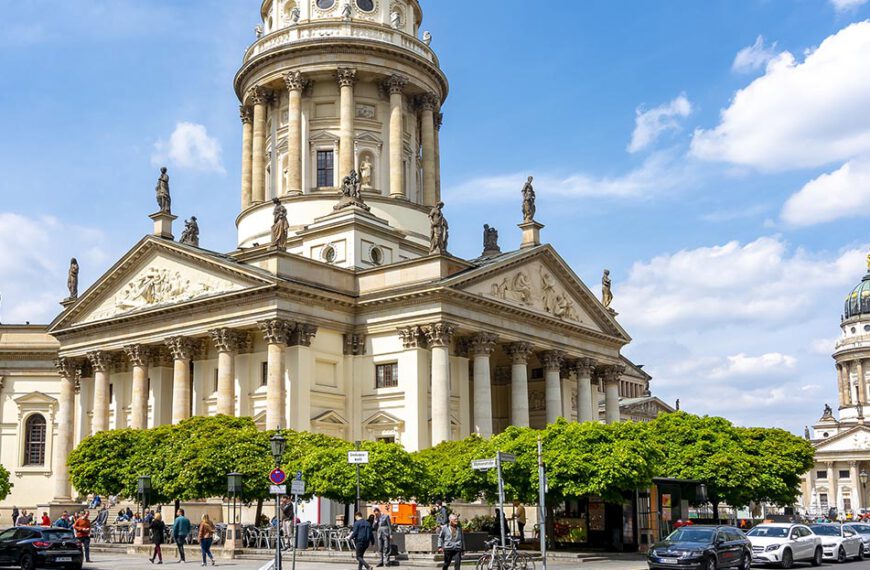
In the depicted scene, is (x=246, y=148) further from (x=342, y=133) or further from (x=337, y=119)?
(x=342, y=133)

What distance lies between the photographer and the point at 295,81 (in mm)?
70250

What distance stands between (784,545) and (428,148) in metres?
43.4

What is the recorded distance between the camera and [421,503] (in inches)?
1797

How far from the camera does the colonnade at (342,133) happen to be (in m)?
68.9

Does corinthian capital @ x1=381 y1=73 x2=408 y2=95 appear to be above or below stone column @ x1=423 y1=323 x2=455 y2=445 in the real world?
above

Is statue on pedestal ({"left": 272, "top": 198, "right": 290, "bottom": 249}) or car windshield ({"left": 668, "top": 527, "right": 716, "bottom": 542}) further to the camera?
statue on pedestal ({"left": 272, "top": 198, "right": 290, "bottom": 249})

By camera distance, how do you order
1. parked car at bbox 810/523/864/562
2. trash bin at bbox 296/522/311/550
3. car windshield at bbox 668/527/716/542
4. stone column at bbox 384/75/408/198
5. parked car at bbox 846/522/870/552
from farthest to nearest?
stone column at bbox 384/75/408/198 < parked car at bbox 846/522/870/552 < parked car at bbox 810/523/864/562 < trash bin at bbox 296/522/311/550 < car windshield at bbox 668/527/716/542

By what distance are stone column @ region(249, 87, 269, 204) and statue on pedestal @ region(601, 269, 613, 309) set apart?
23.8 meters

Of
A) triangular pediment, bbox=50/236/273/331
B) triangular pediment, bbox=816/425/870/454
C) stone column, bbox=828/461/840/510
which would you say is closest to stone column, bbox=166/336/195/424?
triangular pediment, bbox=50/236/273/331

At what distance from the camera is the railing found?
234 feet

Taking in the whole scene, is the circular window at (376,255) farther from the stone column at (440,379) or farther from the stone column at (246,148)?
the stone column at (246,148)

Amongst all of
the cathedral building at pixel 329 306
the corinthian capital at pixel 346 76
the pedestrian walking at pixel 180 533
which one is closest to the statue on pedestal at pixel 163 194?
the cathedral building at pixel 329 306

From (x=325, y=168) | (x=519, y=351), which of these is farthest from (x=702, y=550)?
(x=325, y=168)

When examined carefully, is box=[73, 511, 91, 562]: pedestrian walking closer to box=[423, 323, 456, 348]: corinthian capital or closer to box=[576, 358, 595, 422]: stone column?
box=[423, 323, 456, 348]: corinthian capital
